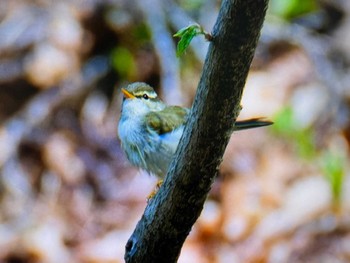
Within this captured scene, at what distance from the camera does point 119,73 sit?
790cm

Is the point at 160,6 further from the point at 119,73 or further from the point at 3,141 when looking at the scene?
the point at 3,141

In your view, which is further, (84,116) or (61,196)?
(84,116)

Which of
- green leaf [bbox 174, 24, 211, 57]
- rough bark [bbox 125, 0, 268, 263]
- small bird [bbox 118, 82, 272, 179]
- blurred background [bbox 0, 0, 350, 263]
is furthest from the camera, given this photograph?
blurred background [bbox 0, 0, 350, 263]

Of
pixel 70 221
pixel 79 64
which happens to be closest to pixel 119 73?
pixel 79 64

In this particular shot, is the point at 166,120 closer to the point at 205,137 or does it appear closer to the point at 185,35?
the point at 205,137

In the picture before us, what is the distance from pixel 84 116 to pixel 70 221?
48.5 inches

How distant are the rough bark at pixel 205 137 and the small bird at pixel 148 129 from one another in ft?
1.65

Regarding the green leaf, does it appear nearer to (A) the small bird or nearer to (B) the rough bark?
(B) the rough bark

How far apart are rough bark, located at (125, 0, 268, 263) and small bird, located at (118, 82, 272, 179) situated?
19.7 inches

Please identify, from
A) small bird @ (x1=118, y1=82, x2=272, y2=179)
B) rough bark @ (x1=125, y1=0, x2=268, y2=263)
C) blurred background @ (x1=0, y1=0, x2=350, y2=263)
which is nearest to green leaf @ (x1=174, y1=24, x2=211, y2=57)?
rough bark @ (x1=125, y1=0, x2=268, y2=263)

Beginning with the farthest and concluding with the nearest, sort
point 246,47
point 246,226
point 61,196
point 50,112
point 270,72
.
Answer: point 270,72
point 50,112
point 61,196
point 246,226
point 246,47

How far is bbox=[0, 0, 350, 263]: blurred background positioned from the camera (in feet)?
22.0

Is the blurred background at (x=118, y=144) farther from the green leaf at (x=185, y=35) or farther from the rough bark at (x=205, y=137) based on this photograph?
the green leaf at (x=185, y=35)

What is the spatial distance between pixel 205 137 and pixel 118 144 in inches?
200
